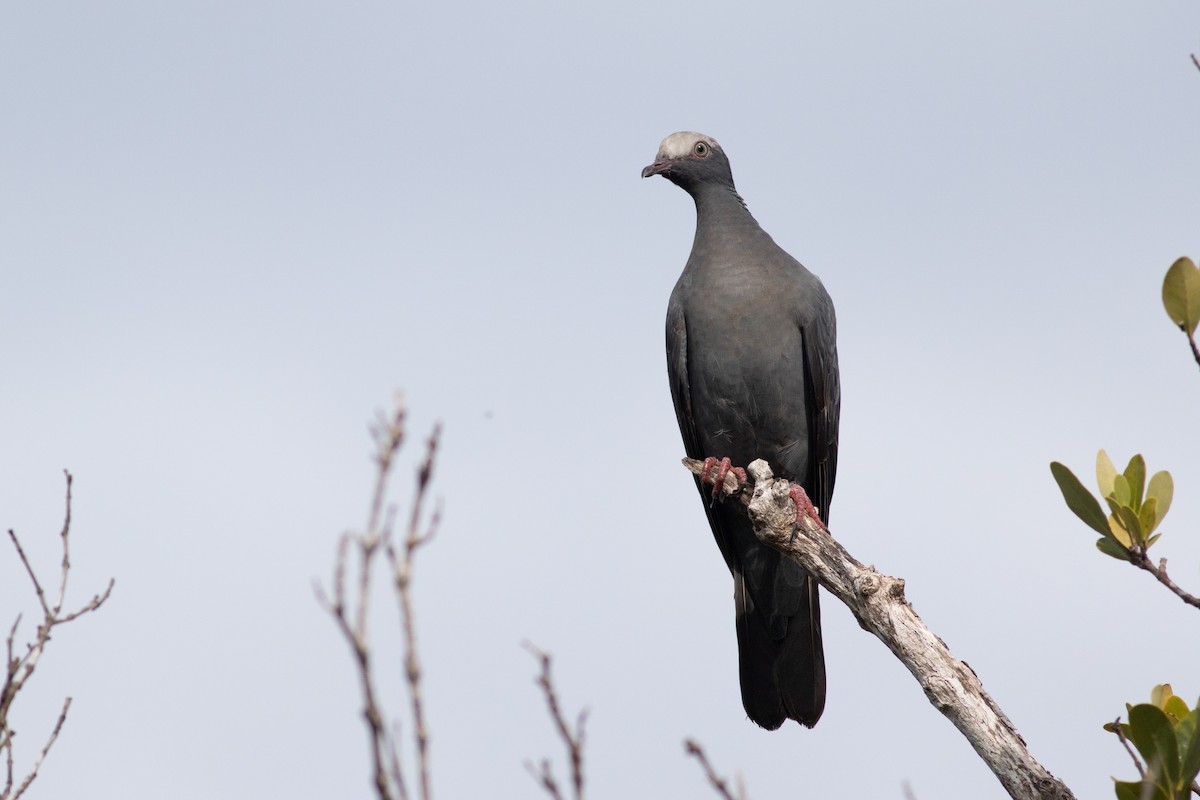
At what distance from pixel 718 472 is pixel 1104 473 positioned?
2.54m

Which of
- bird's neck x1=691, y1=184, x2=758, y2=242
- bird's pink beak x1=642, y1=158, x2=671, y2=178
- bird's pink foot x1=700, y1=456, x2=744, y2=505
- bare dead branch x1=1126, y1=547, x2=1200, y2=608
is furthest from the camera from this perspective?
bird's pink beak x1=642, y1=158, x2=671, y2=178

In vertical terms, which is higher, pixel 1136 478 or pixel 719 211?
pixel 719 211

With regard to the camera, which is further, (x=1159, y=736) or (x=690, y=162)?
(x=690, y=162)

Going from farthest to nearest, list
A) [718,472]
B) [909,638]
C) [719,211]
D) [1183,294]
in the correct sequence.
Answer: [719,211]
[718,472]
[909,638]
[1183,294]

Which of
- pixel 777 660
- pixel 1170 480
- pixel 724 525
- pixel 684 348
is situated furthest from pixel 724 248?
pixel 1170 480

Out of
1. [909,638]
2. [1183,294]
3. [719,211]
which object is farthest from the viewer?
[719,211]

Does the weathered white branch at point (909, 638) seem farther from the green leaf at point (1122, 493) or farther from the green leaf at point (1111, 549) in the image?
the green leaf at point (1122, 493)

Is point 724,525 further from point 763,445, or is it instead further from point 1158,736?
point 1158,736

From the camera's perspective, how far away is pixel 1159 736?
2855 mm

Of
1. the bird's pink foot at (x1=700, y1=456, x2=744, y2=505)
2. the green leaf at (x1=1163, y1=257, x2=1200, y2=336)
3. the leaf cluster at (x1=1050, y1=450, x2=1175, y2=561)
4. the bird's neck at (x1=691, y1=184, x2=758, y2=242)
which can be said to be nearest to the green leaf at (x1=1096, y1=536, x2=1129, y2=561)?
the leaf cluster at (x1=1050, y1=450, x2=1175, y2=561)

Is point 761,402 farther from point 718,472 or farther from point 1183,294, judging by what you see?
point 1183,294

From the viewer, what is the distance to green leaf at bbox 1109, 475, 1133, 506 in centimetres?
323

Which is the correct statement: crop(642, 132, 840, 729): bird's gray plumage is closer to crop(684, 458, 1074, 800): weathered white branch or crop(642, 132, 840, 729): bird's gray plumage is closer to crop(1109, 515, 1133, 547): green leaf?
crop(684, 458, 1074, 800): weathered white branch

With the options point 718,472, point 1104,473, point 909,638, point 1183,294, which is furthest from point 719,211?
point 1183,294
